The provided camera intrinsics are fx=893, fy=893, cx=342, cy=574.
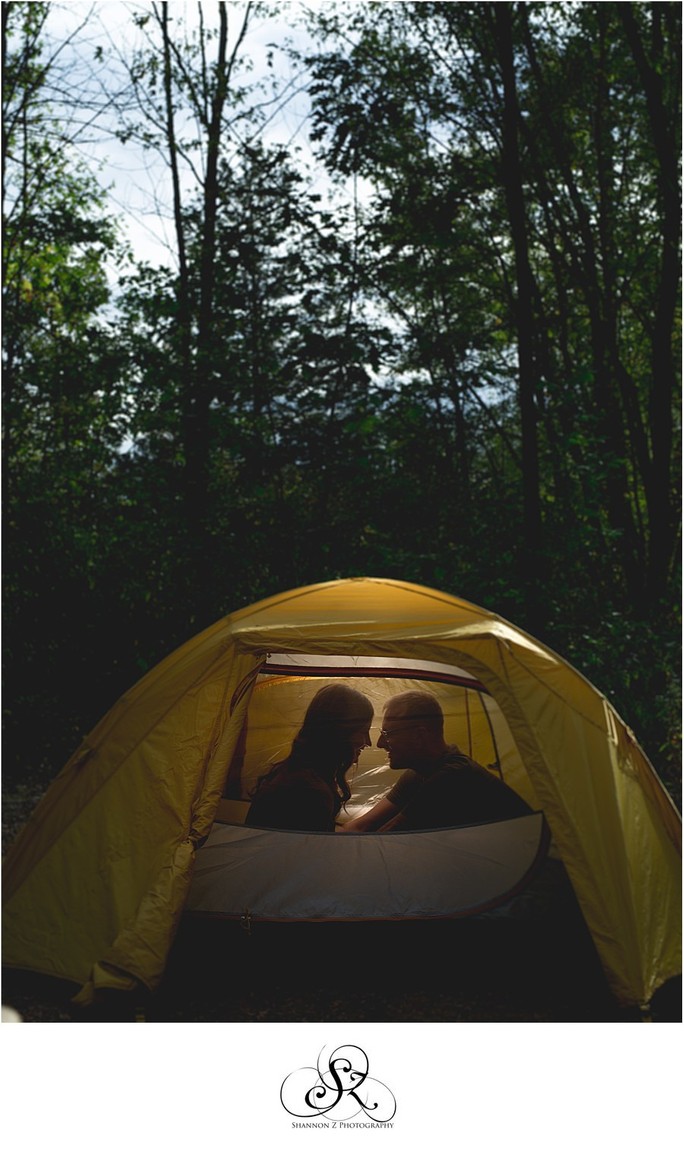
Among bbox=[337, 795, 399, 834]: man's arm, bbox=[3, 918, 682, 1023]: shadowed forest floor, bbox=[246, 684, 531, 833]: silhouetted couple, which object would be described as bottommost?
bbox=[3, 918, 682, 1023]: shadowed forest floor

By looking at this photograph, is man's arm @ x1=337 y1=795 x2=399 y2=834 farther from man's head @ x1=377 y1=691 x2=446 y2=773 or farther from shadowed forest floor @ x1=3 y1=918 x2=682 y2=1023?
shadowed forest floor @ x1=3 y1=918 x2=682 y2=1023

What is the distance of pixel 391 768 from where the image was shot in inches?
147

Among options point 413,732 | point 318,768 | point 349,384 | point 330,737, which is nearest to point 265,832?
point 318,768

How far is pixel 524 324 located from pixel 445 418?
3.74ft

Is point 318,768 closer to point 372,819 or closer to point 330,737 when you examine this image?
point 330,737

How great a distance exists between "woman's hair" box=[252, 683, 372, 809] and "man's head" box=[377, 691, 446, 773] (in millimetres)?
106

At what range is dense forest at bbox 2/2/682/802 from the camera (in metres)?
6.29

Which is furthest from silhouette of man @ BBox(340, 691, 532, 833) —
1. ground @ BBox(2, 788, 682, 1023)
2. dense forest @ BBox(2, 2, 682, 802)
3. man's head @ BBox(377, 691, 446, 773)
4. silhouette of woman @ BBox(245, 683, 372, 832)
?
dense forest @ BBox(2, 2, 682, 802)

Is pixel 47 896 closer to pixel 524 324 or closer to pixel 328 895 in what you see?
pixel 328 895

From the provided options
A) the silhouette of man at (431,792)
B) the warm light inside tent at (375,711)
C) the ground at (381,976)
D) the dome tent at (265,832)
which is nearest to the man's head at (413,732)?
the silhouette of man at (431,792)

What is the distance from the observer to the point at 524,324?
5703mm

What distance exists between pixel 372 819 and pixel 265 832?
416mm

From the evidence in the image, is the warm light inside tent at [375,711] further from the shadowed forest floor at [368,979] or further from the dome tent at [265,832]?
the shadowed forest floor at [368,979]

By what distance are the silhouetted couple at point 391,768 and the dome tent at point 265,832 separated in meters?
0.08
